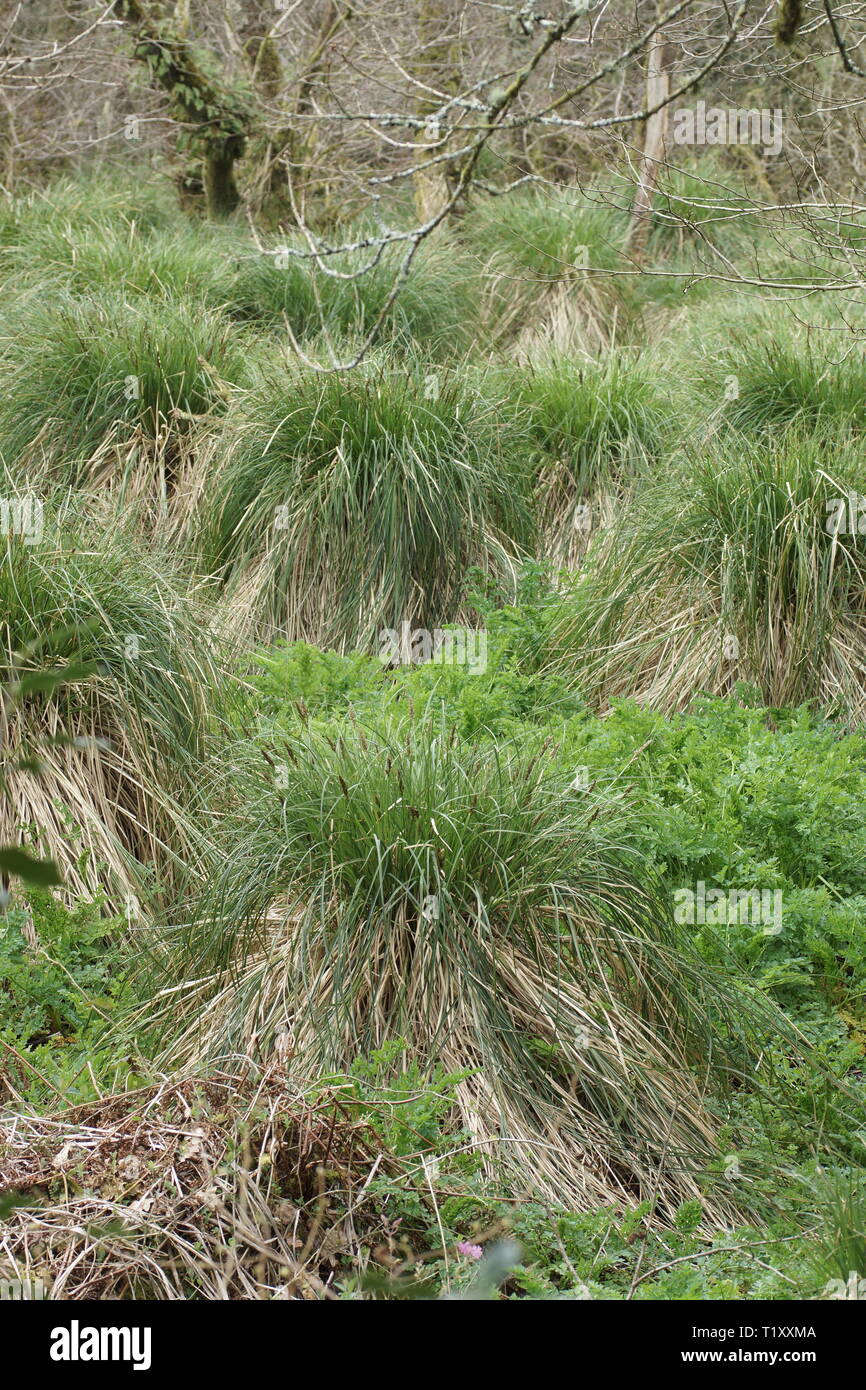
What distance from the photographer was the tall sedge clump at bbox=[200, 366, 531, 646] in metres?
5.75

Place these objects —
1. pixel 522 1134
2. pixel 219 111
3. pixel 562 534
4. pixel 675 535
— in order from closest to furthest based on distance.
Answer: pixel 522 1134, pixel 675 535, pixel 562 534, pixel 219 111

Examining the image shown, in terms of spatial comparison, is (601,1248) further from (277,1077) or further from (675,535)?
(675,535)

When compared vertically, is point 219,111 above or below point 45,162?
below

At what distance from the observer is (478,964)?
318 centimetres

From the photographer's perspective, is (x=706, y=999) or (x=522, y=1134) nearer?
(x=522, y=1134)

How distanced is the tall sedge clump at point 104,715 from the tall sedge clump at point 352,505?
3.38ft

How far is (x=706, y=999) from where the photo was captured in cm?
334

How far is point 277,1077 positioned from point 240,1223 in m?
0.39

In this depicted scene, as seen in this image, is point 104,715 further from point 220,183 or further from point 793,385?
point 220,183

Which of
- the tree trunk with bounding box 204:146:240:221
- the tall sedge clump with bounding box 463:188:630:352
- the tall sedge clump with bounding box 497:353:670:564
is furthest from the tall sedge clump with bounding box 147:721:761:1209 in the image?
the tree trunk with bounding box 204:146:240:221

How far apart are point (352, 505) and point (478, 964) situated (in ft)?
9.84

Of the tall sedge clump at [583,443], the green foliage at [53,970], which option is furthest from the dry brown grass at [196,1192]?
the tall sedge clump at [583,443]

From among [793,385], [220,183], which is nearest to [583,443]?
[793,385]
